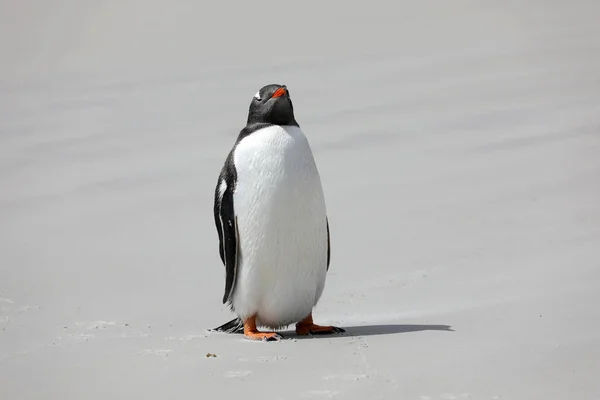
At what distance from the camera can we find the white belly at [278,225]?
4.62 metres

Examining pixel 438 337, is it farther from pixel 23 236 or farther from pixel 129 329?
pixel 23 236

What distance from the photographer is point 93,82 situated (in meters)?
13.1

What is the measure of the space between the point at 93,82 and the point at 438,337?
957 cm

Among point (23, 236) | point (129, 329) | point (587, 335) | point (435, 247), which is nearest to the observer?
point (587, 335)

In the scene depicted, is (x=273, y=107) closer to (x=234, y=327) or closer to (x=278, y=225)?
(x=278, y=225)

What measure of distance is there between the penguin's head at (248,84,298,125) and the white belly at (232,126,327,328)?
0.16 ft

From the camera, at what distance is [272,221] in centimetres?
465

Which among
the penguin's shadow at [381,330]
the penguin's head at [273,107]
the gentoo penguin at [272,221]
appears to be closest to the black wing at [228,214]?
the gentoo penguin at [272,221]

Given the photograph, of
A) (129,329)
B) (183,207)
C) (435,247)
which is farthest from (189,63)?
(129,329)

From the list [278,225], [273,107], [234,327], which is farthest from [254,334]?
[273,107]

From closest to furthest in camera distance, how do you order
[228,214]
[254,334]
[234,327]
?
[254,334] < [228,214] < [234,327]

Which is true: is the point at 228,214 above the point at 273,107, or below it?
below

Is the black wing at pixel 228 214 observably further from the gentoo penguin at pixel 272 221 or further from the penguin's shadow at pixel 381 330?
the penguin's shadow at pixel 381 330

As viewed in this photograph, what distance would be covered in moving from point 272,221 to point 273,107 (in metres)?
0.50
